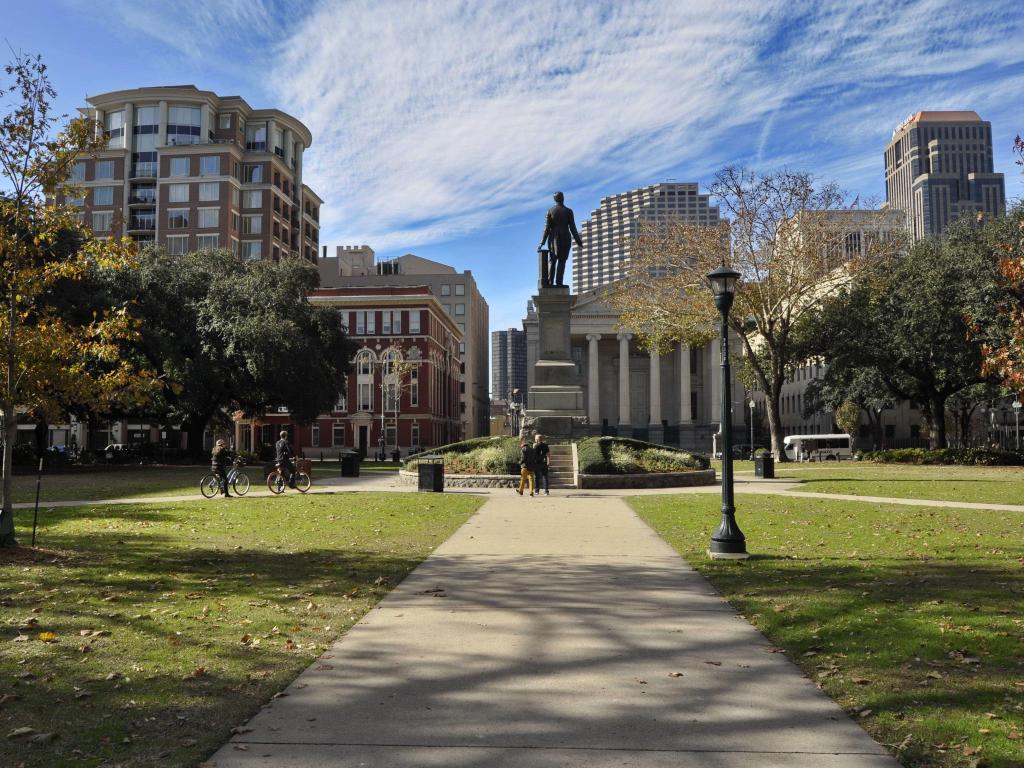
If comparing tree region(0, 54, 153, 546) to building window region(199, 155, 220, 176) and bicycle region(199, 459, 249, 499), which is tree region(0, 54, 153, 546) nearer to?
bicycle region(199, 459, 249, 499)

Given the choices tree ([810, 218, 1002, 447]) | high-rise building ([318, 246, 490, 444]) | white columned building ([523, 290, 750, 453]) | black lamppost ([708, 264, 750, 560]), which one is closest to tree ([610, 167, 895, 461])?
tree ([810, 218, 1002, 447])

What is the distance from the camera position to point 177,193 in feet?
266

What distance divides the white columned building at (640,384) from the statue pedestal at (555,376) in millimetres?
56208

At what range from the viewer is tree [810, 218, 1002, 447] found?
40.7 meters

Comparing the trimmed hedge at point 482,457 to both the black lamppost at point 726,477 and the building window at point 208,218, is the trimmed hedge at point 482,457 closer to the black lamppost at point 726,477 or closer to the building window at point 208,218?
the black lamppost at point 726,477

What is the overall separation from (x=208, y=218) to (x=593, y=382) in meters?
43.3

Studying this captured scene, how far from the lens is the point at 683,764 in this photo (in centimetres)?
419

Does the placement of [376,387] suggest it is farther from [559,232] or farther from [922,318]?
[559,232]

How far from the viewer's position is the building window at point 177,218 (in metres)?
81.1

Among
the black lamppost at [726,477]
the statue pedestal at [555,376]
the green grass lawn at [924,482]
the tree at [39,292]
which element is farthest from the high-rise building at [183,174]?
the black lamppost at [726,477]

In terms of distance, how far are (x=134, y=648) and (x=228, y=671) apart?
107 centimetres

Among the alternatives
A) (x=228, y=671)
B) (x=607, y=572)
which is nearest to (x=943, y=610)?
(x=607, y=572)

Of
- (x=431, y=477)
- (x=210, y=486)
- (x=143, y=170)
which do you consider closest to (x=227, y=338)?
(x=210, y=486)

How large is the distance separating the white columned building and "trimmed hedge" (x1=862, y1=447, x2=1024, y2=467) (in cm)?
3839
